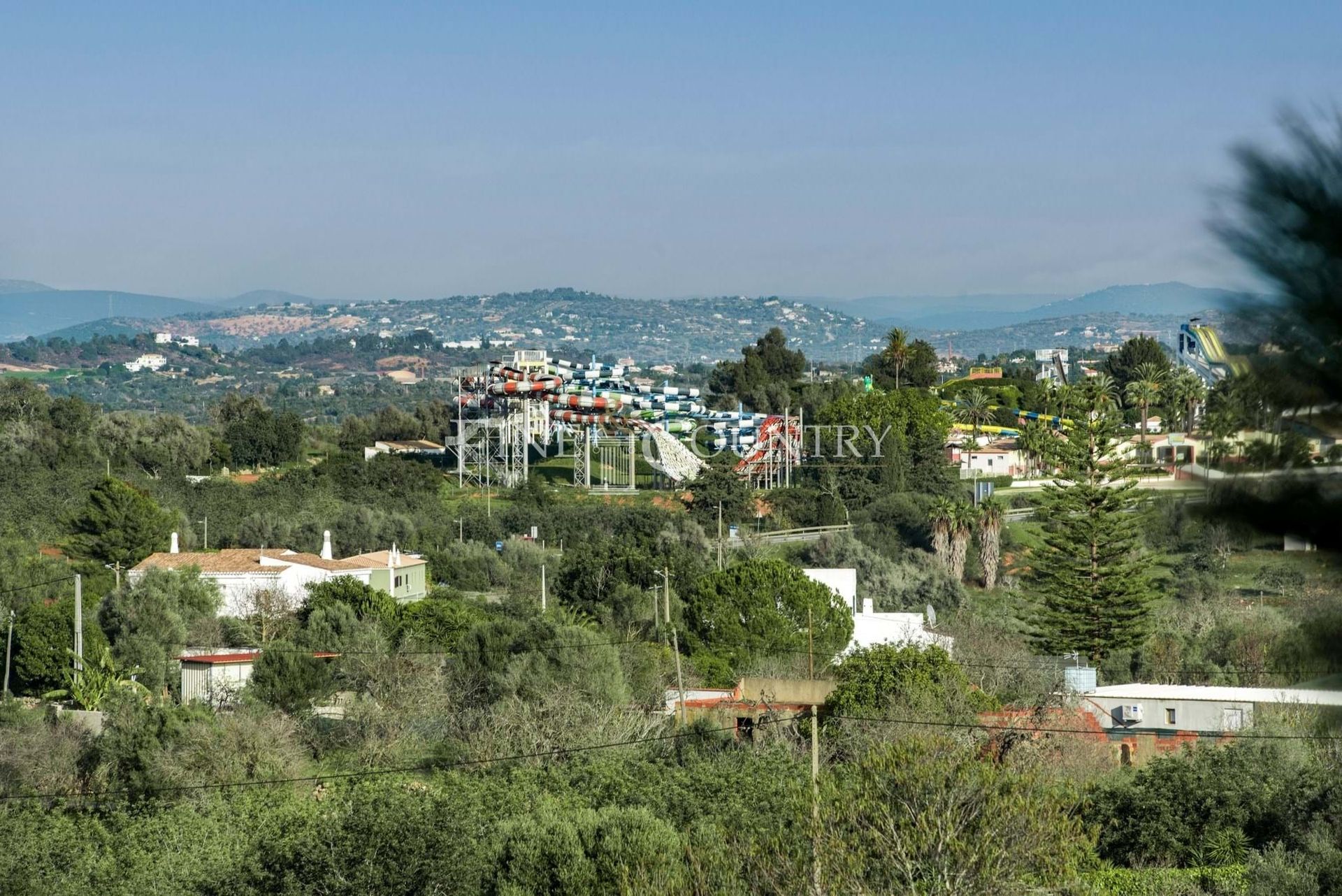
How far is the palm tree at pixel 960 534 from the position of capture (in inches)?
1636

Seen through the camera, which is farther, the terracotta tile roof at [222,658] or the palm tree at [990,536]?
the palm tree at [990,536]

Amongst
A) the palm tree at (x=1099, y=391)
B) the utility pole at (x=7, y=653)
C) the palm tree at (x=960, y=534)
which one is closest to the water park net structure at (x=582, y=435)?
the palm tree at (x=960, y=534)

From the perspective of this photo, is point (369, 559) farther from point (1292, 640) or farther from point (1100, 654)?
point (1292, 640)

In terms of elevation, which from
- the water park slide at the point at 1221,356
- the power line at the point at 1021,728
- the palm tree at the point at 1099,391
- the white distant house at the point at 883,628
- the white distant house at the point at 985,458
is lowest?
the white distant house at the point at 985,458

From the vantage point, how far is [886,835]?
40.2 feet

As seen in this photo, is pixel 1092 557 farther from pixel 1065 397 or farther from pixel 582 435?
pixel 582 435

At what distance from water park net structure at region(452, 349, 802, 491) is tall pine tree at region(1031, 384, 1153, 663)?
25254 millimetres

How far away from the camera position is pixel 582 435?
59719 mm

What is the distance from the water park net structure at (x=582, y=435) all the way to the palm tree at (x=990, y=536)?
49.9ft

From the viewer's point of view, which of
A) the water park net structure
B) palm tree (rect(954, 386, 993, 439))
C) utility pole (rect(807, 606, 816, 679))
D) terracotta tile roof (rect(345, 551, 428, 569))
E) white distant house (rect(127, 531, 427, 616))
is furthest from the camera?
palm tree (rect(954, 386, 993, 439))

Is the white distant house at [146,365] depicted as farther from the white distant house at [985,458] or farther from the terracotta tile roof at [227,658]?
the terracotta tile roof at [227,658]

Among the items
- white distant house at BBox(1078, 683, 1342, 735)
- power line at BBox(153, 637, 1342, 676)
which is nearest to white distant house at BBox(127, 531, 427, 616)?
power line at BBox(153, 637, 1342, 676)

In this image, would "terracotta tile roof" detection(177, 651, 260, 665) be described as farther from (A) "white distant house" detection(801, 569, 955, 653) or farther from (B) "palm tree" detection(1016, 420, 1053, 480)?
(B) "palm tree" detection(1016, 420, 1053, 480)

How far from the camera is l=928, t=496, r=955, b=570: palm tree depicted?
4169 centimetres
